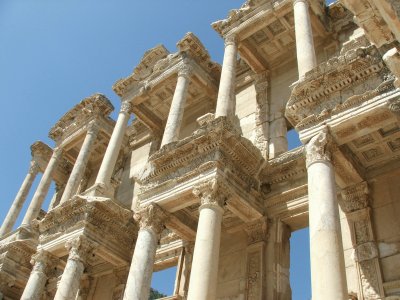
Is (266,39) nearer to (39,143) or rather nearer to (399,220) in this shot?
(399,220)

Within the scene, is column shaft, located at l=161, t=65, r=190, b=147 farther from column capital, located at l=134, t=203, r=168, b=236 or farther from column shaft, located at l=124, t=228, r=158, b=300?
column shaft, located at l=124, t=228, r=158, b=300

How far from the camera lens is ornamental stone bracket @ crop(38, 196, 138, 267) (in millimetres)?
15031

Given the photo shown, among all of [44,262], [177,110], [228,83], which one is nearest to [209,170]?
[228,83]

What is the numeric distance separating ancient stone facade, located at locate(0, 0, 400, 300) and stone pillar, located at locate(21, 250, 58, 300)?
1.8 inches

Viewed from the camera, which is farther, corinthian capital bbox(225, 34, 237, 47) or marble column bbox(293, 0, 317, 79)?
corinthian capital bbox(225, 34, 237, 47)

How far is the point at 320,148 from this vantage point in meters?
9.78

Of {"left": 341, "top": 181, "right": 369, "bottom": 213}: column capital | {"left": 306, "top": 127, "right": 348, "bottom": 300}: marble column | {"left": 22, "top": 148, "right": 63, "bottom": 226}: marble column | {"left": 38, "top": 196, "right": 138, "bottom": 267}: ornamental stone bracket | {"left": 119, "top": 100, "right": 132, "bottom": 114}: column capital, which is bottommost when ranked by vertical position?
{"left": 306, "top": 127, "right": 348, "bottom": 300}: marble column

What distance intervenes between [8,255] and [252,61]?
39.7 ft

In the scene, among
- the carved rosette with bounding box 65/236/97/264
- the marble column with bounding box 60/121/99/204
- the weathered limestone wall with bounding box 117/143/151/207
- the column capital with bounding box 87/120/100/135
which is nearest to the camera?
the carved rosette with bounding box 65/236/97/264

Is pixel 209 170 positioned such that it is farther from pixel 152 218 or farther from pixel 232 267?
pixel 232 267

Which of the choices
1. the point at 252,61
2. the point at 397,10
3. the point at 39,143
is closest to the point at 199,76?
the point at 252,61

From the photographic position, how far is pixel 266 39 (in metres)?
17.3

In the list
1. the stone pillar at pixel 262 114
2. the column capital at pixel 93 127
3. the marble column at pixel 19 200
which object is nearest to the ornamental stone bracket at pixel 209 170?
the stone pillar at pixel 262 114

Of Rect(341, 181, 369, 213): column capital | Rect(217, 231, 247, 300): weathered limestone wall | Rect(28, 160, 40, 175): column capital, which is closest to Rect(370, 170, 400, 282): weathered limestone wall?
Rect(341, 181, 369, 213): column capital
